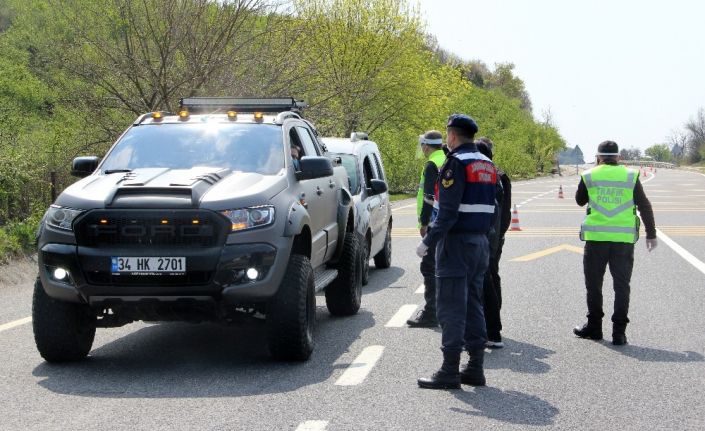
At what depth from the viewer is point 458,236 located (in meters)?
6.40

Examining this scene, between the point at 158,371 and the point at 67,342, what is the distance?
0.67 meters

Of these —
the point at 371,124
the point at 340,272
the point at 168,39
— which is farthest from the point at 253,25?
the point at 371,124

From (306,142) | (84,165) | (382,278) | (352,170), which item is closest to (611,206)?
(306,142)

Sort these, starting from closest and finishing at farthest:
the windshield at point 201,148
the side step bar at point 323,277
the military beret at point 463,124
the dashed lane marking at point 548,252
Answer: the military beret at point 463,124, the windshield at point 201,148, the side step bar at point 323,277, the dashed lane marking at point 548,252

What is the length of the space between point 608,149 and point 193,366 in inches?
150

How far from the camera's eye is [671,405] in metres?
5.82

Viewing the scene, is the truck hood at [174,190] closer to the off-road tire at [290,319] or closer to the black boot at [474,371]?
the off-road tire at [290,319]

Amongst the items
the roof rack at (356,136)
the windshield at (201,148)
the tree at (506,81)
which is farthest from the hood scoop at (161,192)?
the tree at (506,81)

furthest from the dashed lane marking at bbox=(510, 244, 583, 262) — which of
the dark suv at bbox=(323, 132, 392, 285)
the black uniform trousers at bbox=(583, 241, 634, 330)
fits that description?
the black uniform trousers at bbox=(583, 241, 634, 330)

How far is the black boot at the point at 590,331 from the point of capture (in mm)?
8273

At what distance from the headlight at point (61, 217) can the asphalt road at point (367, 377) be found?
0.98 m

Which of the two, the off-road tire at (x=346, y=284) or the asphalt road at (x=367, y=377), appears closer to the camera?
the asphalt road at (x=367, y=377)

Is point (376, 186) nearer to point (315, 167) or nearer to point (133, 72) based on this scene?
point (315, 167)

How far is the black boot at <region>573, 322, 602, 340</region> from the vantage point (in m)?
8.27
